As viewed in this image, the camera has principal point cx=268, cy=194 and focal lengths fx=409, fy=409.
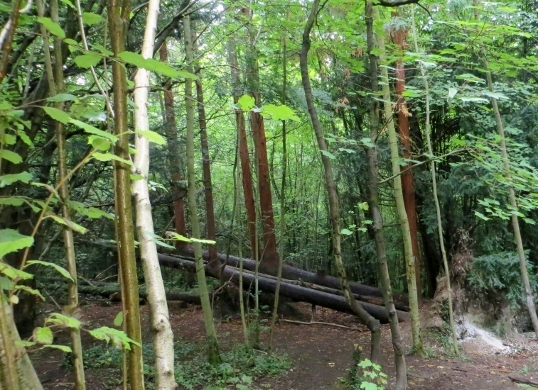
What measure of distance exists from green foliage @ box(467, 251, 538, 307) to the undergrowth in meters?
4.31

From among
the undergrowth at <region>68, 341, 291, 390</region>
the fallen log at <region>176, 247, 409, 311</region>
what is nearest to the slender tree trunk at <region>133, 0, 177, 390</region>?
the undergrowth at <region>68, 341, 291, 390</region>

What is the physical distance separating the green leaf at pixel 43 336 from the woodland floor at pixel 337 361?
394 cm

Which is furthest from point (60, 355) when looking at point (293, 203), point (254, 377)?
point (293, 203)

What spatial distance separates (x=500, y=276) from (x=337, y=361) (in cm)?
395

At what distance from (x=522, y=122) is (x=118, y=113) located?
9.17 meters

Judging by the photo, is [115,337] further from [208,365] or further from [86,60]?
[208,365]

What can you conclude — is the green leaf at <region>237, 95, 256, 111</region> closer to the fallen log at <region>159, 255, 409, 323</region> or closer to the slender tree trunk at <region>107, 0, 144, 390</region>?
the slender tree trunk at <region>107, 0, 144, 390</region>

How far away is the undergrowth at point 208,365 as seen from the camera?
541cm

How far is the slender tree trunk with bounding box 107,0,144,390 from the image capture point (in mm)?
910

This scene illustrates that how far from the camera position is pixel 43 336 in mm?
892

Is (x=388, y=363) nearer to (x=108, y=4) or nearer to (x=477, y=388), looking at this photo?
(x=477, y=388)

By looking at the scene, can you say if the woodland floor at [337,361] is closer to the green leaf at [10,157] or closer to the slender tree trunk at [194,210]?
the slender tree trunk at [194,210]

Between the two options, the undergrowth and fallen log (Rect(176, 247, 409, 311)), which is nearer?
the undergrowth

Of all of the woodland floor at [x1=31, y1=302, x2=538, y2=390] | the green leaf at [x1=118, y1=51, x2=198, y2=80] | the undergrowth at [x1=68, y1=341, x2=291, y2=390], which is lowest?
the woodland floor at [x1=31, y1=302, x2=538, y2=390]
